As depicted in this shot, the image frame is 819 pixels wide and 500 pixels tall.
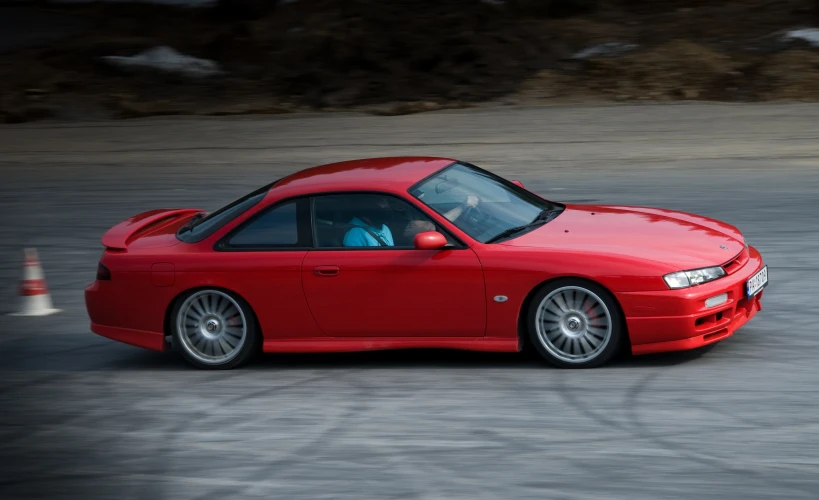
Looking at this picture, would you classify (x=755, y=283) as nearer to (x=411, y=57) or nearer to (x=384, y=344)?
(x=384, y=344)

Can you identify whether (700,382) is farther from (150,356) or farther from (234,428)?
(150,356)

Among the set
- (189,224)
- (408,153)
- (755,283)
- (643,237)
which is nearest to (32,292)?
(189,224)

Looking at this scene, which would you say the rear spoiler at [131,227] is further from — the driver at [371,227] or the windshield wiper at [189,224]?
the driver at [371,227]

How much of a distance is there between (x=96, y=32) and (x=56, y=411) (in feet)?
81.3

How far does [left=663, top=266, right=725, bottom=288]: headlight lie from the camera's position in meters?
7.19

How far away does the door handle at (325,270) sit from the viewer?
7.70 meters

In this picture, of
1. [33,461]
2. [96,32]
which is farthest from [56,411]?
[96,32]

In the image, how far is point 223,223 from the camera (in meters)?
8.12

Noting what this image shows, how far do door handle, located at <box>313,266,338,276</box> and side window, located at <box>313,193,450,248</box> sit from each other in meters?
0.16

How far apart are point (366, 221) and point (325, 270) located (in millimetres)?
416

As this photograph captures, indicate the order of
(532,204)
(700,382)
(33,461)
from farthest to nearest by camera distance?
(532,204) → (700,382) → (33,461)

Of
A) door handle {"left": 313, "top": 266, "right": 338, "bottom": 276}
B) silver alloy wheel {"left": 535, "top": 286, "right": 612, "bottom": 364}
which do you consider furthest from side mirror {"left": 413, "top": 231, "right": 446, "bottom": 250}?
silver alloy wheel {"left": 535, "top": 286, "right": 612, "bottom": 364}

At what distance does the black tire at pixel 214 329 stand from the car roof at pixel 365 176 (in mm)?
814

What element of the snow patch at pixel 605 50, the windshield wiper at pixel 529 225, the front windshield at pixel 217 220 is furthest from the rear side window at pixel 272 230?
the snow patch at pixel 605 50
